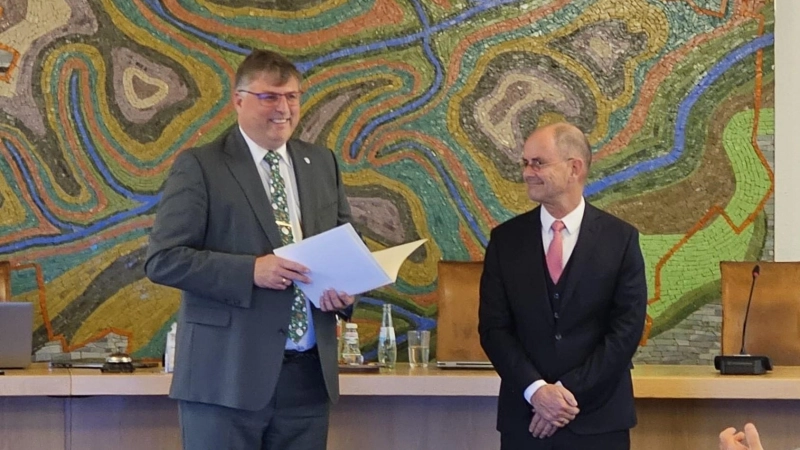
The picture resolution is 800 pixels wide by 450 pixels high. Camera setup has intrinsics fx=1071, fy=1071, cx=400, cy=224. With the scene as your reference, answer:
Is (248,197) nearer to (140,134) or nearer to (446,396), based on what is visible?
(446,396)

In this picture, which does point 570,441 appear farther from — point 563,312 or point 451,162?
point 451,162

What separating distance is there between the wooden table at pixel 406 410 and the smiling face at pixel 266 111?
113cm

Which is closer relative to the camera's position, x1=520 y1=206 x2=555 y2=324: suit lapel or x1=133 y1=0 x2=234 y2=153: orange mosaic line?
x1=520 y1=206 x2=555 y2=324: suit lapel

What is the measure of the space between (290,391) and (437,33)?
7.96 feet

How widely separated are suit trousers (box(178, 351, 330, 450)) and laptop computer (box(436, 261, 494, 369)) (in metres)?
1.40

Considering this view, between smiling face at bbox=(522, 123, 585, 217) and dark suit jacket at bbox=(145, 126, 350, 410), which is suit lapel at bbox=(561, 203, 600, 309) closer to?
smiling face at bbox=(522, 123, 585, 217)

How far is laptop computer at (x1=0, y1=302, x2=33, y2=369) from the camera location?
12.3ft

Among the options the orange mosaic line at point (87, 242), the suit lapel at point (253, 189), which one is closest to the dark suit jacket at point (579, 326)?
the suit lapel at point (253, 189)

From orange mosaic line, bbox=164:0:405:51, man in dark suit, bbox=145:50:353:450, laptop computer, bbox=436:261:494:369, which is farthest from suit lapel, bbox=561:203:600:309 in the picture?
orange mosaic line, bbox=164:0:405:51

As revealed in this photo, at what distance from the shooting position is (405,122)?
182 inches

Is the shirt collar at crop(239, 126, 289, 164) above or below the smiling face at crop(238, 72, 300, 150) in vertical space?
below

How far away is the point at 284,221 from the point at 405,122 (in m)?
2.01

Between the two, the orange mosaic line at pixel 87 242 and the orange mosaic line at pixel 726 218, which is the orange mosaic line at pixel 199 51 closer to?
the orange mosaic line at pixel 87 242

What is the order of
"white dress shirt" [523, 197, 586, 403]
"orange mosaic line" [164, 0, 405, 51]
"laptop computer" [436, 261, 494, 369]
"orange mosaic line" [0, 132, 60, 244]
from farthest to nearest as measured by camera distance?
1. "orange mosaic line" [164, 0, 405, 51]
2. "orange mosaic line" [0, 132, 60, 244]
3. "laptop computer" [436, 261, 494, 369]
4. "white dress shirt" [523, 197, 586, 403]
